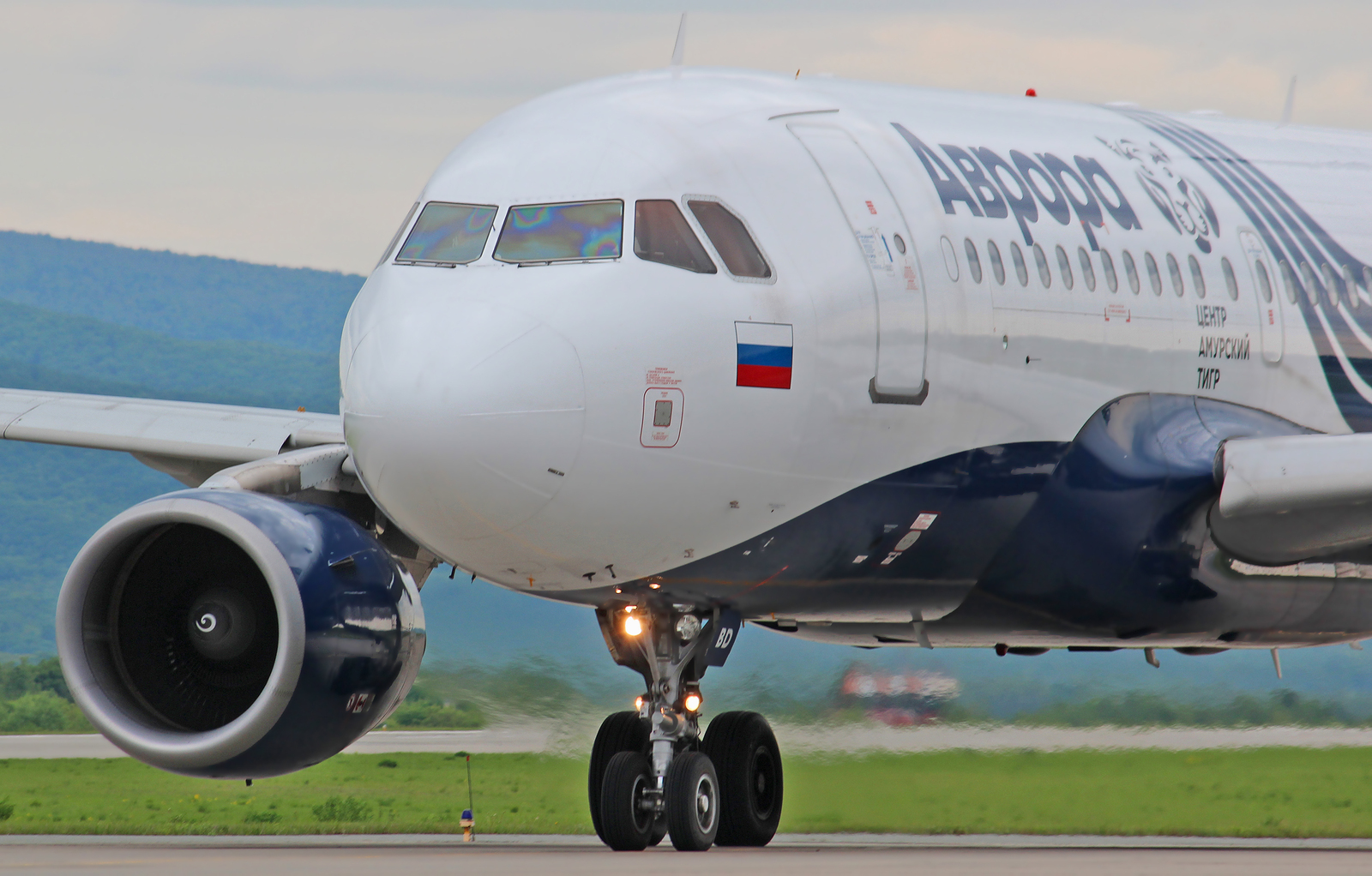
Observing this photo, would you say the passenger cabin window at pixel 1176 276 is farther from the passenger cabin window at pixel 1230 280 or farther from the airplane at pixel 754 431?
the passenger cabin window at pixel 1230 280

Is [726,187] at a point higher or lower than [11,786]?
higher

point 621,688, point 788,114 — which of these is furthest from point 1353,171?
point 621,688

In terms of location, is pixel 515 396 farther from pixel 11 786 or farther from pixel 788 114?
pixel 11 786

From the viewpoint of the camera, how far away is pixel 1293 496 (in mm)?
11336

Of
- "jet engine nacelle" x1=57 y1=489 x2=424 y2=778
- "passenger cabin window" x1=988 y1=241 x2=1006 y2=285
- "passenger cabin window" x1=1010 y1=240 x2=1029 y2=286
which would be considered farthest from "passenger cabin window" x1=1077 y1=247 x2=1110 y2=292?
"jet engine nacelle" x1=57 y1=489 x2=424 y2=778

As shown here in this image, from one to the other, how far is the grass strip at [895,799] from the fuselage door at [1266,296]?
14.1ft

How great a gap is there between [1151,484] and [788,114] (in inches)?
119

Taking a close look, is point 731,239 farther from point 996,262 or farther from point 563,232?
point 996,262

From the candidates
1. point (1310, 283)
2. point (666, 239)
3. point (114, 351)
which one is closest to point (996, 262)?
point (666, 239)

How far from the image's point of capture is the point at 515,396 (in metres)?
9.08

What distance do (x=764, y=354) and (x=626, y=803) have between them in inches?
105

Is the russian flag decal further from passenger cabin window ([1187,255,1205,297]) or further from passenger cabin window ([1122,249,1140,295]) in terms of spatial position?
passenger cabin window ([1187,255,1205,297])

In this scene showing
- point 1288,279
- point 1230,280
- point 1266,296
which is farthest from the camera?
point 1288,279

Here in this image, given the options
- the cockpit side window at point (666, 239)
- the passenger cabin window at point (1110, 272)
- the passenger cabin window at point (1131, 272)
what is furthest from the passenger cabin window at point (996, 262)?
the cockpit side window at point (666, 239)
